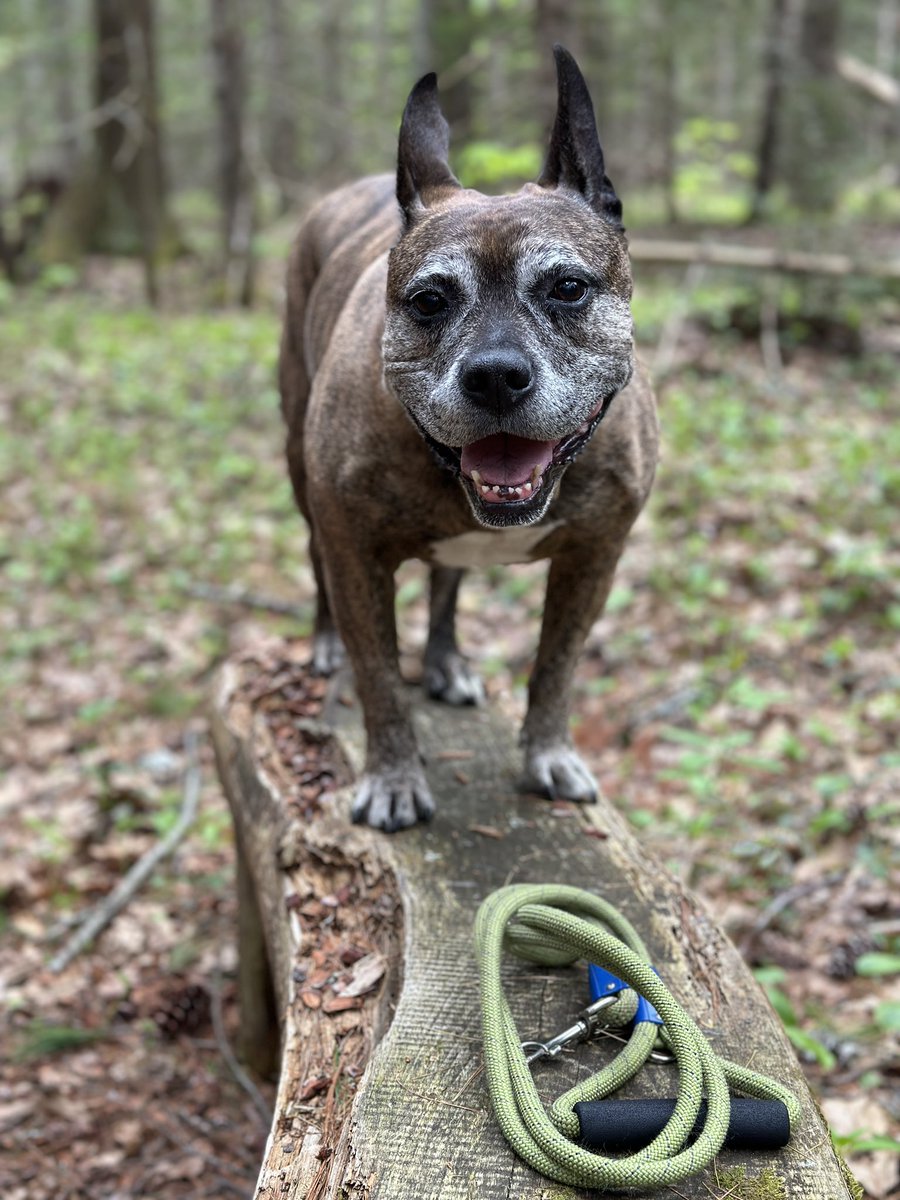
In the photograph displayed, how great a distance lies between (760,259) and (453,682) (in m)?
6.95

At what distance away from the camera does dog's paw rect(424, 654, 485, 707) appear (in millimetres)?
4004

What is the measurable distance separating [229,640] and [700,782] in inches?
122

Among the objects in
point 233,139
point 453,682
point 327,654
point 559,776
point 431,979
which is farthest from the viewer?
point 233,139

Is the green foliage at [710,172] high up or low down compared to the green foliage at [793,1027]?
down

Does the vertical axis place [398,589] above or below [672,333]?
below

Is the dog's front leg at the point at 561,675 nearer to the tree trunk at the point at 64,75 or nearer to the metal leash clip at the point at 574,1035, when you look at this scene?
the metal leash clip at the point at 574,1035

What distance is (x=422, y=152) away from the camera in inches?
112

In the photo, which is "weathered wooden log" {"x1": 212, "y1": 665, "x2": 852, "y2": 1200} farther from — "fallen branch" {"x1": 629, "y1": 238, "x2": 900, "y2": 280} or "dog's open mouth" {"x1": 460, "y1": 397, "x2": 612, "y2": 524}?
"fallen branch" {"x1": 629, "y1": 238, "x2": 900, "y2": 280}

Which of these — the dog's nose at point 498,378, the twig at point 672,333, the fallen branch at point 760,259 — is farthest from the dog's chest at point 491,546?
the twig at point 672,333

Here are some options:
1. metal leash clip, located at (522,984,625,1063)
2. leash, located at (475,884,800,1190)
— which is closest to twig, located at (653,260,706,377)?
leash, located at (475,884,800,1190)

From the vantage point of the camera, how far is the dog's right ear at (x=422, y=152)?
110 inches

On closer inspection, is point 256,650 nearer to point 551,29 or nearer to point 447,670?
point 447,670

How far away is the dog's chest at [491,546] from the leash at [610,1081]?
0.99 m

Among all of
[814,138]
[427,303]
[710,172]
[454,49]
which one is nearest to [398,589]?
[427,303]
